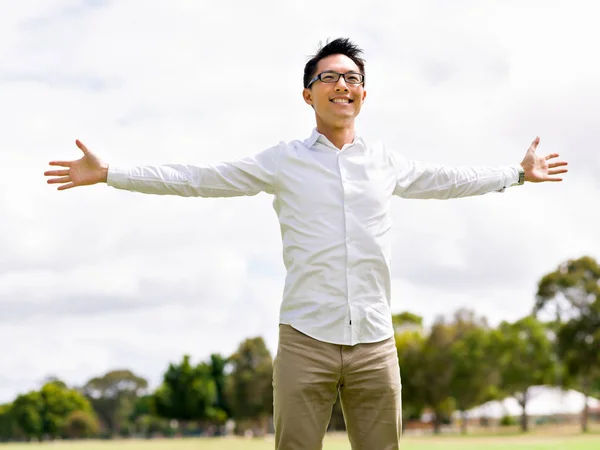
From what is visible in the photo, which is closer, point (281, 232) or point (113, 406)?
point (281, 232)

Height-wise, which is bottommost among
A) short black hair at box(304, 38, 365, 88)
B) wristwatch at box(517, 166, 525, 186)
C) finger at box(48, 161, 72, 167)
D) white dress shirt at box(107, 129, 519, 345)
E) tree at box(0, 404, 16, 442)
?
tree at box(0, 404, 16, 442)

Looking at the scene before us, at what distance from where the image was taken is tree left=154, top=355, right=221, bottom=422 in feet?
247

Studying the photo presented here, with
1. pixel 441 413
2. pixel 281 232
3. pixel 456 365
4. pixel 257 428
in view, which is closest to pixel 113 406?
pixel 257 428

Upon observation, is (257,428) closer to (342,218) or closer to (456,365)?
(456,365)

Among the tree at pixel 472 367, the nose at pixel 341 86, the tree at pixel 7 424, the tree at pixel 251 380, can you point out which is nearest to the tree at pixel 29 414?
the tree at pixel 7 424

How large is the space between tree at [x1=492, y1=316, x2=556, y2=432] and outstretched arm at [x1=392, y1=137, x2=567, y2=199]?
45651 millimetres

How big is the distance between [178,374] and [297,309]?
74723mm

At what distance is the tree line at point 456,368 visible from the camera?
45000 mm

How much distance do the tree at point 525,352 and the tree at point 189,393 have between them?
3348cm

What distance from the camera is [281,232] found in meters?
4.72

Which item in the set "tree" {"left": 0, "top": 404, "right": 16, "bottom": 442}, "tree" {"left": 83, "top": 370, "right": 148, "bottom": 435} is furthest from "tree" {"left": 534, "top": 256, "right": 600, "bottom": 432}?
"tree" {"left": 0, "top": 404, "right": 16, "bottom": 442}

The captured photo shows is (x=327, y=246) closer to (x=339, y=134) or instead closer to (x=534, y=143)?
(x=339, y=134)

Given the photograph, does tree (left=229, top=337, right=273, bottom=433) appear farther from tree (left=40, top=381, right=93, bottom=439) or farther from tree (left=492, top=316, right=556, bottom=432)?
tree (left=40, top=381, right=93, bottom=439)

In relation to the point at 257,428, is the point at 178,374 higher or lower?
higher
